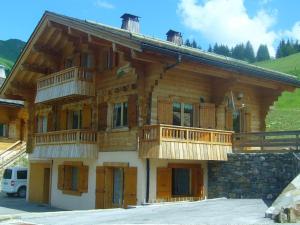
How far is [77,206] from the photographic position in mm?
22359

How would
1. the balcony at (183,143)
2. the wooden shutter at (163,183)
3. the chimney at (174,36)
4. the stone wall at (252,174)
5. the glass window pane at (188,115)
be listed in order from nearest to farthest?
1. the balcony at (183,143)
2. the stone wall at (252,174)
3. the wooden shutter at (163,183)
4. the glass window pane at (188,115)
5. the chimney at (174,36)

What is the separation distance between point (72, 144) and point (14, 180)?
10358mm

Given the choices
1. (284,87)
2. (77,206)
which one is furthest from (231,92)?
(77,206)

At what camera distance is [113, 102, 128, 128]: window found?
66.3 ft

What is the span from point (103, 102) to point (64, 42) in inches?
184

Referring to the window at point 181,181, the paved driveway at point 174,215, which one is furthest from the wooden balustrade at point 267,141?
the paved driveway at point 174,215

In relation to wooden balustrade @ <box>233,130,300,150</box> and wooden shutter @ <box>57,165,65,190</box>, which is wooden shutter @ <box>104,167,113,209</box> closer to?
wooden shutter @ <box>57,165,65,190</box>

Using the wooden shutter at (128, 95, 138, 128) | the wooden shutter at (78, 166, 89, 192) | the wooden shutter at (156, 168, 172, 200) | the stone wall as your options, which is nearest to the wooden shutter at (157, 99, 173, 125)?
the wooden shutter at (128, 95, 138, 128)

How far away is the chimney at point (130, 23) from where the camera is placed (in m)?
26.6

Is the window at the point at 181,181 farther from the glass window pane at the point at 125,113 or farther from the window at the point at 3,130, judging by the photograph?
the window at the point at 3,130

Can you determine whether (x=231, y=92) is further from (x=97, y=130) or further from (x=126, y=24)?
(x=126, y=24)

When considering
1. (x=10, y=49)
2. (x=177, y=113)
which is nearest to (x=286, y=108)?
(x=177, y=113)

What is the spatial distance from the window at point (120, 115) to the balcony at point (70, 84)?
160 cm

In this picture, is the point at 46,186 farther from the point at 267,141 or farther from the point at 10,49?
the point at 10,49
